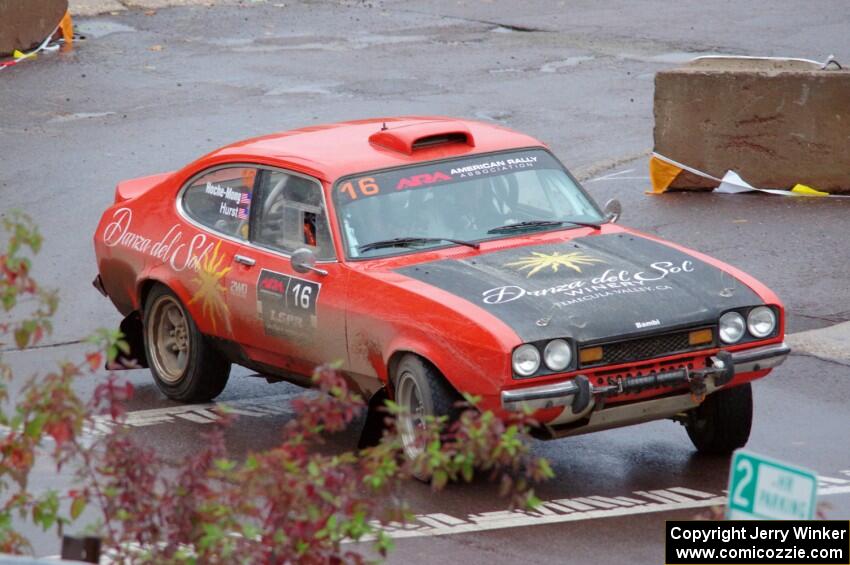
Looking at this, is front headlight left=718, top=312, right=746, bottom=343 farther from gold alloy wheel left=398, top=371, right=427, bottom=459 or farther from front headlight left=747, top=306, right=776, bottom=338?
gold alloy wheel left=398, top=371, right=427, bottom=459

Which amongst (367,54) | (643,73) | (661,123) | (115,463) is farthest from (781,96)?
(115,463)

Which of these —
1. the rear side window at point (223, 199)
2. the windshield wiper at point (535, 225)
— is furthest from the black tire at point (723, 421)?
the rear side window at point (223, 199)

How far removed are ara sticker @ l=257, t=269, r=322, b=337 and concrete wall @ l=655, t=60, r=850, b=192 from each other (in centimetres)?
689

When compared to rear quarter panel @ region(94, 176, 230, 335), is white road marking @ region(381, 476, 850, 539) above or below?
below

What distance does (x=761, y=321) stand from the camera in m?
8.20

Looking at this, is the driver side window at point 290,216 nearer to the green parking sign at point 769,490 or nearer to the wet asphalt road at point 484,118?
the wet asphalt road at point 484,118

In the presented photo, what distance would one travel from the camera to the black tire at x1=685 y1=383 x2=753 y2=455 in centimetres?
841

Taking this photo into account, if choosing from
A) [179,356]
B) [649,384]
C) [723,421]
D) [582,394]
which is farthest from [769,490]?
[179,356]

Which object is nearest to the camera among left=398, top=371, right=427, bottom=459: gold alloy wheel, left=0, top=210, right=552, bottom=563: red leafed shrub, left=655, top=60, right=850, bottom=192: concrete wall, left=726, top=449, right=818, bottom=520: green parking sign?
left=726, top=449, right=818, bottom=520: green parking sign

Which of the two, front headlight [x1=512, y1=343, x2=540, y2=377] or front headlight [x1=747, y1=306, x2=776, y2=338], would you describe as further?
front headlight [x1=747, y1=306, x2=776, y2=338]

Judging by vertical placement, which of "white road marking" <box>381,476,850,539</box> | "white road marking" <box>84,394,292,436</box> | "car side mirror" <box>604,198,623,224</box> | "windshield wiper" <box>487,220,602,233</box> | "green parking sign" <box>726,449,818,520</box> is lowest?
"white road marking" <box>381,476,850,539</box>

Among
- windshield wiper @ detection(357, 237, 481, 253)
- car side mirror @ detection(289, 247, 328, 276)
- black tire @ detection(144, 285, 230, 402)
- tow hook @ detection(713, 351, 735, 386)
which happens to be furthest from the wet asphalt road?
windshield wiper @ detection(357, 237, 481, 253)

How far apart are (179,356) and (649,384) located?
10.9ft

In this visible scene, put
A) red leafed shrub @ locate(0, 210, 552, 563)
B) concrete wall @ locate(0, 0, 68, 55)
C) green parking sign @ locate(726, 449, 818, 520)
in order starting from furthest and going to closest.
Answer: concrete wall @ locate(0, 0, 68, 55) → red leafed shrub @ locate(0, 210, 552, 563) → green parking sign @ locate(726, 449, 818, 520)
